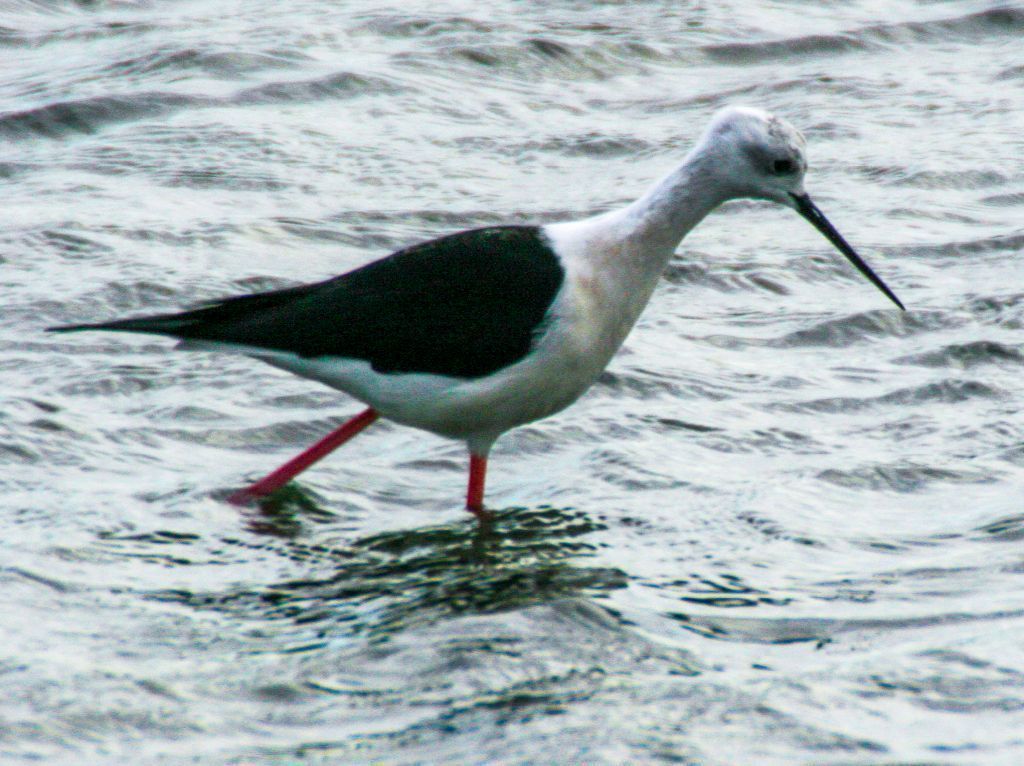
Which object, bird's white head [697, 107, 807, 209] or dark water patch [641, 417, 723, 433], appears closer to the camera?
bird's white head [697, 107, 807, 209]

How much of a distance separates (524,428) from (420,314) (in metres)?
1.35

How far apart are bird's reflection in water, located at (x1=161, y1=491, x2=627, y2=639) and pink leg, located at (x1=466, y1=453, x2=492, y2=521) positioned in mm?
44

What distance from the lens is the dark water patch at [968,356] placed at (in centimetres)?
780

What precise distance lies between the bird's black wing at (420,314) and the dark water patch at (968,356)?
256cm

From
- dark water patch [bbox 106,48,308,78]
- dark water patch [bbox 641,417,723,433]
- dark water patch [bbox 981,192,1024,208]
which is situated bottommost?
dark water patch [bbox 641,417,723,433]

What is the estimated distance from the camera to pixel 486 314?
19.4 feet

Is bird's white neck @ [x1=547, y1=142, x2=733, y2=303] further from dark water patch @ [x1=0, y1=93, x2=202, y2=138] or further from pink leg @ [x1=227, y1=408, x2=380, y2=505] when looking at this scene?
dark water patch @ [x1=0, y1=93, x2=202, y2=138]

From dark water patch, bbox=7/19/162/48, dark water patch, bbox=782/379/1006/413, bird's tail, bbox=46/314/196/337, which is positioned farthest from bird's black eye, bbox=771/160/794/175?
dark water patch, bbox=7/19/162/48

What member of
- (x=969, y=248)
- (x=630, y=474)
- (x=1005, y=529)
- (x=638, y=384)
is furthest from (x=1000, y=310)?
(x=630, y=474)

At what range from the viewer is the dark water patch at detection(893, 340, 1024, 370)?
7797mm

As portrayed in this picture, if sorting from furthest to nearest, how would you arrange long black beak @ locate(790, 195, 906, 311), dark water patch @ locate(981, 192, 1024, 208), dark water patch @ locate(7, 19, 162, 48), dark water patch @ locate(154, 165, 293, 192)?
dark water patch @ locate(7, 19, 162, 48) < dark water patch @ locate(981, 192, 1024, 208) < dark water patch @ locate(154, 165, 293, 192) < long black beak @ locate(790, 195, 906, 311)

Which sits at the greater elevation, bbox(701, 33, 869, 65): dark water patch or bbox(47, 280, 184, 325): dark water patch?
bbox(701, 33, 869, 65): dark water patch

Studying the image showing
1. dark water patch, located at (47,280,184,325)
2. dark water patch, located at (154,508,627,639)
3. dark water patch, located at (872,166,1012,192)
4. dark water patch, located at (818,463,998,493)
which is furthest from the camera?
dark water patch, located at (872,166,1012,192)

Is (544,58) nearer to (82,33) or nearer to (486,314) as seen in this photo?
(82,33)
